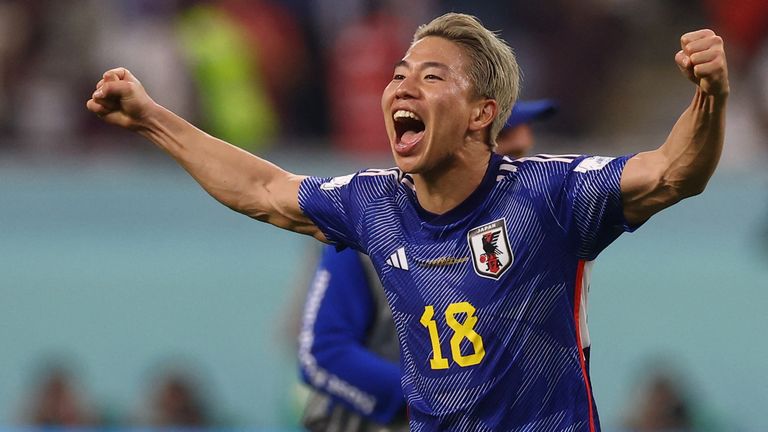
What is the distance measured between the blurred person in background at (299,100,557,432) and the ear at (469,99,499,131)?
3.56ft

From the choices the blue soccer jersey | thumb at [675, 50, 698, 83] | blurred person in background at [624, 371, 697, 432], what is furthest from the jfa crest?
blurred person in background at [624, 371, 697, 432]

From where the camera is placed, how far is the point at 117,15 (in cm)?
1077

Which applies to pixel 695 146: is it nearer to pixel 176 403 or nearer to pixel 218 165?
pixel 218 165

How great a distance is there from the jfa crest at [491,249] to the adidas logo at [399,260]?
8.3 inches

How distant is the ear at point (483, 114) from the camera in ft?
14.4

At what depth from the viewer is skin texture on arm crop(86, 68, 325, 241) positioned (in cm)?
468

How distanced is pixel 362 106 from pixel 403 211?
5947 mm

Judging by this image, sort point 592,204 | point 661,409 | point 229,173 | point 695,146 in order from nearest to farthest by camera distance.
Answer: point 695,146 < point 592,204 < point 229,173 < point 661,409

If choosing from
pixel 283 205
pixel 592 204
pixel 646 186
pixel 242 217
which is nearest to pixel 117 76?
pixel 283 205

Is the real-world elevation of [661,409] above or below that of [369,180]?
below

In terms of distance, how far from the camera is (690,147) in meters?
3.90

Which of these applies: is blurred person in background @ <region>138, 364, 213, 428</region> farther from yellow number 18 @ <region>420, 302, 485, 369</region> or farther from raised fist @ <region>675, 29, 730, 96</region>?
raised fist @ <region>675, 29, 730, 96</region>

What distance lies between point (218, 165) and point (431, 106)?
0.76 m

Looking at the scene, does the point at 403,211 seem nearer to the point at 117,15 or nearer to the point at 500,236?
the point at 500,236
